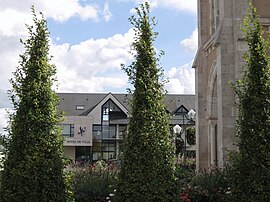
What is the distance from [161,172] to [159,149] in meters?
0.44

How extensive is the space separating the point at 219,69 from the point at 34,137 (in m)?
8.53

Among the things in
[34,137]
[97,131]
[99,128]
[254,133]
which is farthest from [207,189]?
[97,131]

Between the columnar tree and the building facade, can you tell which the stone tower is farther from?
the building facade

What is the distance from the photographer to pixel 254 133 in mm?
8688

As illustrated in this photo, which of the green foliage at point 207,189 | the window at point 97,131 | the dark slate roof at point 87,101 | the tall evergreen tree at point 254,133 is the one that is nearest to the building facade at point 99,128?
the window at point 97,131

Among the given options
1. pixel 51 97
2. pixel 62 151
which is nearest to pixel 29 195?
pixel 62 151

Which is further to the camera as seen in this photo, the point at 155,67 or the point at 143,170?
the point at 155,67

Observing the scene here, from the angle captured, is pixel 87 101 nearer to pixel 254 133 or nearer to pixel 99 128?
pixel 99 128

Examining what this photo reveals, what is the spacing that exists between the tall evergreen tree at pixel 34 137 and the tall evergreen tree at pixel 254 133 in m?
3.51

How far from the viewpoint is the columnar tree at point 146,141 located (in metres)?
8.34

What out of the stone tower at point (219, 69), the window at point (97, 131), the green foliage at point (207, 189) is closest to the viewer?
the green foliage at point (207, 189)

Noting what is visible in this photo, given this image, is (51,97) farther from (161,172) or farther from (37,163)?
(161,172)

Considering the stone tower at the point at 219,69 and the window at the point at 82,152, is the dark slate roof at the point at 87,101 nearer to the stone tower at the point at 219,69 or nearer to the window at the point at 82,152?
the window at the point at 82,152

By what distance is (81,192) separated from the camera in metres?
10.5
